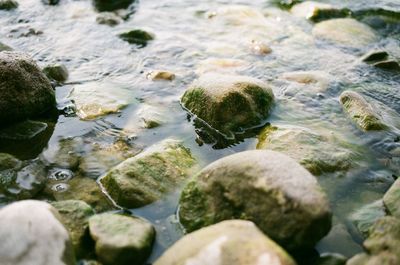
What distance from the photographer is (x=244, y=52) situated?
6.39m

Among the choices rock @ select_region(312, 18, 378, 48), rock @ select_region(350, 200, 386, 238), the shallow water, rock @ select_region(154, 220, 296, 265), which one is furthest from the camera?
rock @ select_region(312, 18, 378, 48)

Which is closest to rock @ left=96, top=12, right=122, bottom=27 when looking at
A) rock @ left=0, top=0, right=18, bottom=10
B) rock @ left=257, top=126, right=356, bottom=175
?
rock @ left=0, top=0, right=18, bottom=10

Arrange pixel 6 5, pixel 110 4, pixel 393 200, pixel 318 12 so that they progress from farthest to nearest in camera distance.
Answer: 1. pixel 110 4
2. pixel 6 5
3. pixel 318 12
4. pixel 393 200

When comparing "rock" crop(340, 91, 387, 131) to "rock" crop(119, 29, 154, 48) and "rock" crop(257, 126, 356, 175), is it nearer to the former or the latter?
"rock" crop(257, 126, 356, 175)

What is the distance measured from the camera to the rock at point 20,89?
4453 millimetres

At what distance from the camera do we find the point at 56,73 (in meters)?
5.63

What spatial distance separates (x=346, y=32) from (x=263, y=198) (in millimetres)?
4626

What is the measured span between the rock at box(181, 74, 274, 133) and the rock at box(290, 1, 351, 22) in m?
3.23

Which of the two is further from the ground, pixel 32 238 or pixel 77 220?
pixel 32 238

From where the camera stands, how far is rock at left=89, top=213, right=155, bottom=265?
2.98 m

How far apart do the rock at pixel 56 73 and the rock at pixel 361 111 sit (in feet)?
10.9

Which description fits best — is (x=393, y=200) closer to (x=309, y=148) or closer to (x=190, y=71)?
(x=309, y=148)

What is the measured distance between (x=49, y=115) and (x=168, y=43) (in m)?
2.40

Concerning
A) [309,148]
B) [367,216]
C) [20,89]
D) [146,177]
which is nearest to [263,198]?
[367,216]
